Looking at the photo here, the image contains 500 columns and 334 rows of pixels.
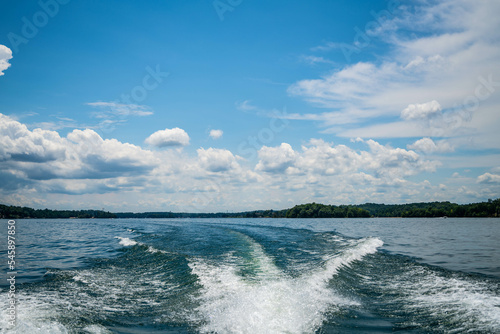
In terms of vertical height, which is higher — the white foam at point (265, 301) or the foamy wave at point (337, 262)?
the white foam at point (265, 301)

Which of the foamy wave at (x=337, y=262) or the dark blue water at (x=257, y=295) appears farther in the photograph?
the foamy wave at (x=337, y=262)

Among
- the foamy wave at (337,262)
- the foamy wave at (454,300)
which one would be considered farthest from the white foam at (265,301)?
the foamy wave at (454,300)

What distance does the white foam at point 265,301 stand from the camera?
7.93 meters

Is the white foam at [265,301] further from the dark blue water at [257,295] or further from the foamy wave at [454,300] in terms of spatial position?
the foamy wave at [454,300]

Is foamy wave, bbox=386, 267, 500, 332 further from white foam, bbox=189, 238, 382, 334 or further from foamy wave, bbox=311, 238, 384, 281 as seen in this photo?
foamy wave, bbox=311, 238, 384, 281

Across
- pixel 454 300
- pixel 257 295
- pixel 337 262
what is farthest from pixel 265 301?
pixel 337 262

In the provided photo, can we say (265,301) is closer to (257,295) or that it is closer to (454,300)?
(257,295)

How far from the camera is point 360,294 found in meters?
11.2

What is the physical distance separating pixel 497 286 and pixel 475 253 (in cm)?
1092

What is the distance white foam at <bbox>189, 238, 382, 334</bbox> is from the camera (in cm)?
Answer: 793

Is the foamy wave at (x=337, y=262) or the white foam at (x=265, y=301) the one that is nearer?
the white foam at (x=265, y=301)

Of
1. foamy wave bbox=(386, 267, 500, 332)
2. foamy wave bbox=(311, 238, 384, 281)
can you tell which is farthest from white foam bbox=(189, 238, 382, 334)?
foamy wave bbox=(386, 267, 500, 332)

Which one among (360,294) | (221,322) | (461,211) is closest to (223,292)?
(221,322)

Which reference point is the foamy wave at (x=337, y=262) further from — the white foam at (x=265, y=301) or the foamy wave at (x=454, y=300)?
the foamy wave at (x=454, y=300)
